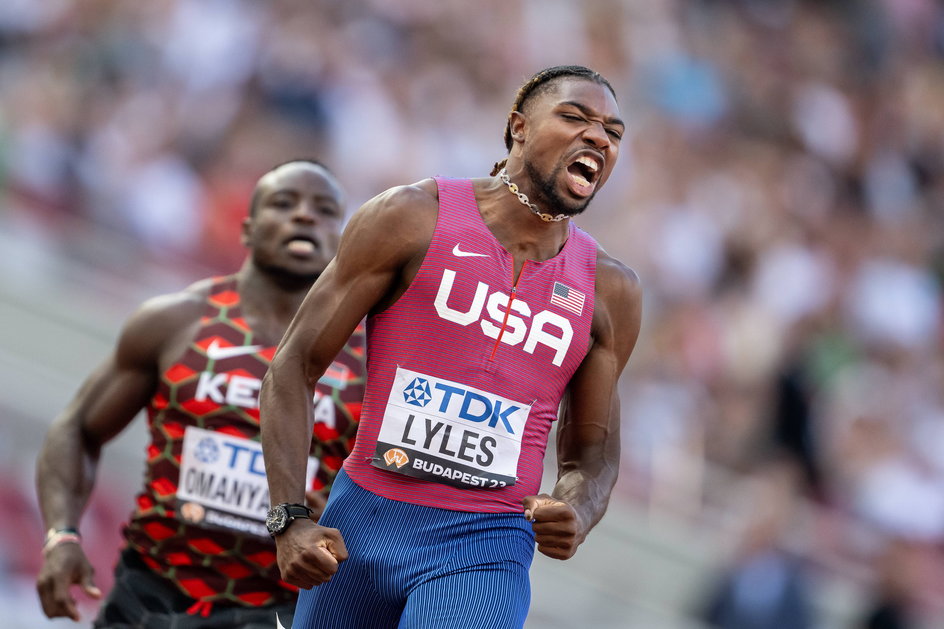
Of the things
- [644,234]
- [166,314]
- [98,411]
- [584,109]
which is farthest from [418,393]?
[644,234]

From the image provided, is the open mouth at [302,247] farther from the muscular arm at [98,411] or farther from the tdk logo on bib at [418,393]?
the tdk logo on bib at [418,393]

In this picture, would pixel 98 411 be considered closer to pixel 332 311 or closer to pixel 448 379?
pixel 332 311

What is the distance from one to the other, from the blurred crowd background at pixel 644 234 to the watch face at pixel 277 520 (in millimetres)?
4820

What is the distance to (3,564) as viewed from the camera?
8.12 meters

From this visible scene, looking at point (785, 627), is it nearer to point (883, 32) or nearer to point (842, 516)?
point (842, 516)

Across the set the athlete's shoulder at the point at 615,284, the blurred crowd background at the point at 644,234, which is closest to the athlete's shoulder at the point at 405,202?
the athlete's shoulder at the point at 615,284

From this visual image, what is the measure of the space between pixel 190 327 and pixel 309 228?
56cm

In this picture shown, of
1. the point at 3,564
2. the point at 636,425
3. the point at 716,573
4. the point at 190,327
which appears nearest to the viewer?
the point at 190,327

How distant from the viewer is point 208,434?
5.12 m

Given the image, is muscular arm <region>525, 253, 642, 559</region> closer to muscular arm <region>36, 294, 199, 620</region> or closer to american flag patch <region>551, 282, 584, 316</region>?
american flag patch <region>551, 282, 584, 316</region>

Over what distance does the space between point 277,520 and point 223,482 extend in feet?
4.82

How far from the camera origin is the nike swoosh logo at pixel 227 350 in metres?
5.21

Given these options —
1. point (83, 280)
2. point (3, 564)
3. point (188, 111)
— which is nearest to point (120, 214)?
point (83, 280)

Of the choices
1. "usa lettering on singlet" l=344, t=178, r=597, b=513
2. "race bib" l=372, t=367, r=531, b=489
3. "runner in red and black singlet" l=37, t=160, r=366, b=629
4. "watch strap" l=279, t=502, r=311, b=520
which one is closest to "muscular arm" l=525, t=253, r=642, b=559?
"usa lettering on singlet" l=344, t=178, r=597, b=513
